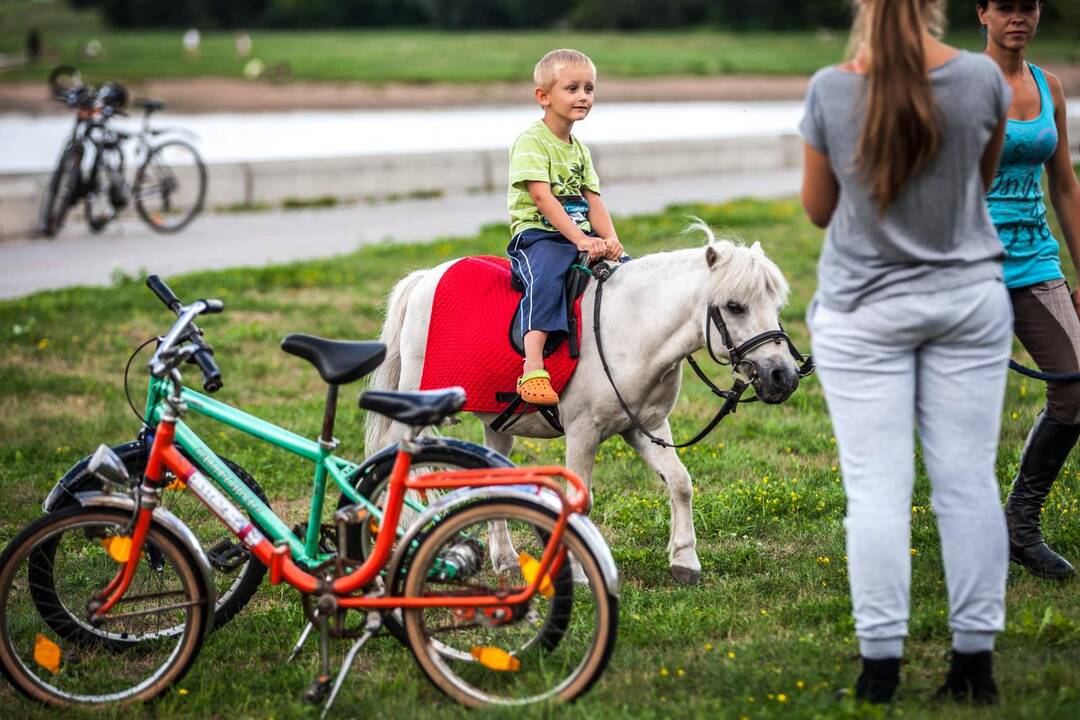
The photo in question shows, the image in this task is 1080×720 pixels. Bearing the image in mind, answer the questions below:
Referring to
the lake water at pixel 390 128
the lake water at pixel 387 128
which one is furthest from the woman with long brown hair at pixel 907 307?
the lake water at pixel 387 128

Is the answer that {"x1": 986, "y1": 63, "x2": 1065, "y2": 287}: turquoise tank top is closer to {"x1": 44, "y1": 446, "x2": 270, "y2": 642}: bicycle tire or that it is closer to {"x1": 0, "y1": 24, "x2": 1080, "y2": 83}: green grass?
{"x1": 44, "y1": 446, "x2": 270, "y2": 642}: bicycle tire

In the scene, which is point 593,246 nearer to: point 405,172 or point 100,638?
point 100,638

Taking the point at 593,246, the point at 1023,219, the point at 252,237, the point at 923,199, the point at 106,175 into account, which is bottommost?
the point at 252,237

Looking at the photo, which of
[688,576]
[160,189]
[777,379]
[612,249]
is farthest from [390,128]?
[777,379]

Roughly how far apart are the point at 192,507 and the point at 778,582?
299 centimetres

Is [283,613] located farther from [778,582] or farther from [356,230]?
[356,230]

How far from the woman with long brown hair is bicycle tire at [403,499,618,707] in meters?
0.83

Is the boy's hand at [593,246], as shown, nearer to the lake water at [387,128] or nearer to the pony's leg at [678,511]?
the pony's leg at [678,511]

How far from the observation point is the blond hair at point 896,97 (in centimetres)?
366

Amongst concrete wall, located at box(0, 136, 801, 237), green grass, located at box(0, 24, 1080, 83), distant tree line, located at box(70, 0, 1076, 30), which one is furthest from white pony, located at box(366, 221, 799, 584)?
distant tree line, located at box(70, 0, 1076, 30)

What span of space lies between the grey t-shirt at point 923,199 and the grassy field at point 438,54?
47.0 m

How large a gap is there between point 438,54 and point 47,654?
65.0 m

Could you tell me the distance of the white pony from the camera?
5.26 metres

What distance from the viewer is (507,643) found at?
15.9 ft
